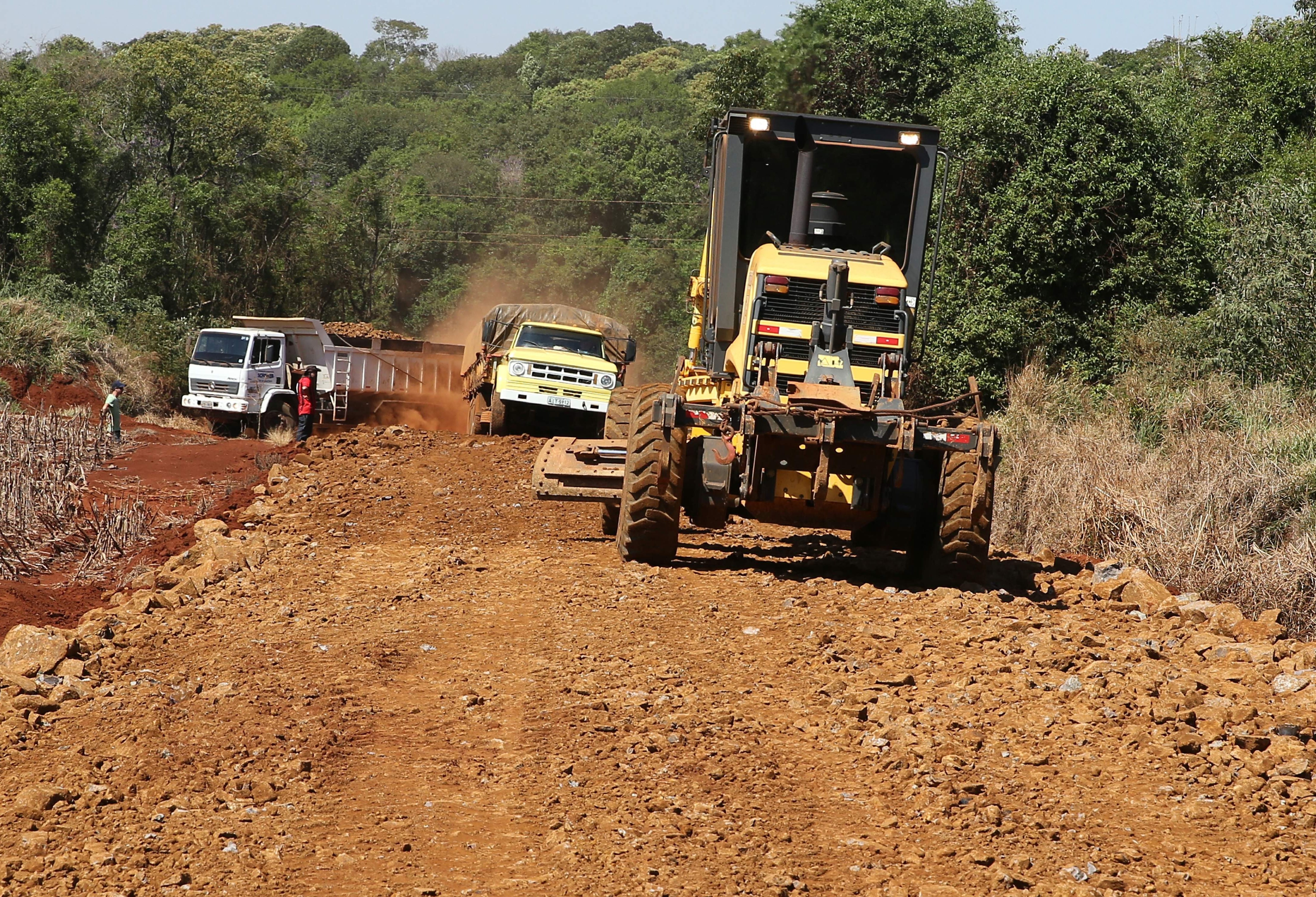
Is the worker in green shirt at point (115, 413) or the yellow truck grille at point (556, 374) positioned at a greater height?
the yellow truck grille at point (556, 374)

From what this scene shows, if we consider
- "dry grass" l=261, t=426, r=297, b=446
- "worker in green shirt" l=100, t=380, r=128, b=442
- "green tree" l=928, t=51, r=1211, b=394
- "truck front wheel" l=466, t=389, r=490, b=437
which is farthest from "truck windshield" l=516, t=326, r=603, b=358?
"worker in green shirt" l=100, t=380, r=128, b=442

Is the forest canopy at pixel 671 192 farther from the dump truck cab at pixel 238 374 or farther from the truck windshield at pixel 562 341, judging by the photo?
the dump truck cab at pixel 238 374

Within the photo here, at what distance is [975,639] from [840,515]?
79.5 inches

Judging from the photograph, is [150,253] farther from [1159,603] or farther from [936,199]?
[1159,603]

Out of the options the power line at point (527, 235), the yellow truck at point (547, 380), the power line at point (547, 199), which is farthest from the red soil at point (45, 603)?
the power line at point (547, 199)

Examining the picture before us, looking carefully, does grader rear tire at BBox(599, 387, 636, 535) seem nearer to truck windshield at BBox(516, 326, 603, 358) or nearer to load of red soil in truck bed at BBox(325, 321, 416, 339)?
truck windshield at BBox(516, 326, 603, 358)

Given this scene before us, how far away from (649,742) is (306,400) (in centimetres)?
1810

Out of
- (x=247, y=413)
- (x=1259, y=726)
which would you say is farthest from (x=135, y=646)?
(x=247, y=413)

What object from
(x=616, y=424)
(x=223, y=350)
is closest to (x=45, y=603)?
(x=616, y=424)

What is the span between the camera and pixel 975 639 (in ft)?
28.8

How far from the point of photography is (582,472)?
11.7 m

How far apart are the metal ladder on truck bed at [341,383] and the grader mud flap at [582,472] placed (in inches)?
559

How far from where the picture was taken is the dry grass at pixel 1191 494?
11781mm

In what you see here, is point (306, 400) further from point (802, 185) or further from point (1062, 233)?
point (802, 185)
